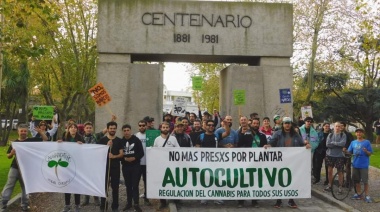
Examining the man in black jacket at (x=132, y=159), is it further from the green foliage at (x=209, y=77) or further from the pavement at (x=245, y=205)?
the green foliage at (x=209, y=77)

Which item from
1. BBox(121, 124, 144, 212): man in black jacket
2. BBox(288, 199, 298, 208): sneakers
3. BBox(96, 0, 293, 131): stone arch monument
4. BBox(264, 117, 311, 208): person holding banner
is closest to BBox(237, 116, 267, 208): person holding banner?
BBox(264, 117, 311, 208): person holding banner

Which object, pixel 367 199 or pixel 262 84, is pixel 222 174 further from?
pixel 262 84

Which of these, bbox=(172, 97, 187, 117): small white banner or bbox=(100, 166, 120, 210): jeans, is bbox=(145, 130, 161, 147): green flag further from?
bbox=(172, 97, 187, 117): small white banner

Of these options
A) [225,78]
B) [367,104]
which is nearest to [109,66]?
[225,78]

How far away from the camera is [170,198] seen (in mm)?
10156

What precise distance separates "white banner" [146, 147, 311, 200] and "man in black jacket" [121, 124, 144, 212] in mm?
322

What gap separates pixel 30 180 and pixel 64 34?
61.4ft

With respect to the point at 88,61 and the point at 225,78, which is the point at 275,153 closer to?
the point at 225,78

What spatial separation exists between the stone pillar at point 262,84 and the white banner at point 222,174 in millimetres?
5952

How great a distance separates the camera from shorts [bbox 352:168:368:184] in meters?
11.2

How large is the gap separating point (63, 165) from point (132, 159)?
1.43 meters

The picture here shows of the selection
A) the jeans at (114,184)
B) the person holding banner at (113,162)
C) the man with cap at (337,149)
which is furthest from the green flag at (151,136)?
the man with cap at (337,149)

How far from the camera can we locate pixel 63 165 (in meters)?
9.80

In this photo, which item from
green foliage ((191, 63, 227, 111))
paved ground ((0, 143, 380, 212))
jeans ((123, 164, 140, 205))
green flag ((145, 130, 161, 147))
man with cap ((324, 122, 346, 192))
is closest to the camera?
jeans ((123, 164, 140, 205))
